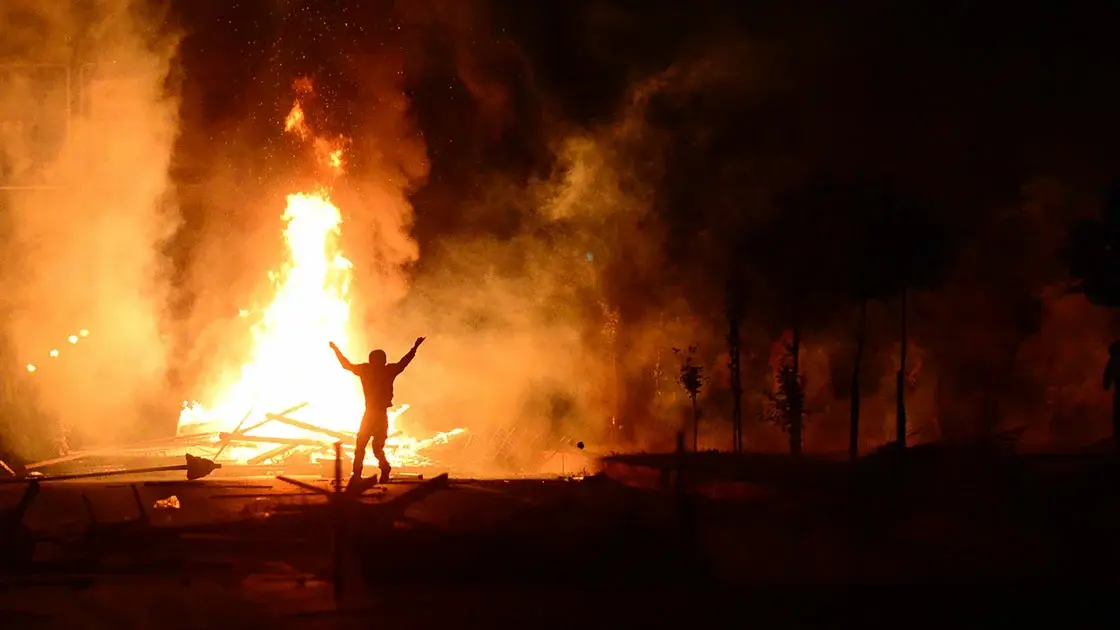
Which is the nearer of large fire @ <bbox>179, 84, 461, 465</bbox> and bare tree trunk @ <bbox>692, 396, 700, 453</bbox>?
bare tree trunk @ <bbox>692, 396, 700, 453</bbox>

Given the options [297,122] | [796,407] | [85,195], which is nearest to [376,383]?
[796,407]

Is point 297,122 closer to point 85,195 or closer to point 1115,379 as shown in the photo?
point 85,195

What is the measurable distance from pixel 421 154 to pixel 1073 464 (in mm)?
17341

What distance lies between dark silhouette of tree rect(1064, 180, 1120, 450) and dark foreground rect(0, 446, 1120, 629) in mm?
1955

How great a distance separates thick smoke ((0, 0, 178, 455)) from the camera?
24906 mm

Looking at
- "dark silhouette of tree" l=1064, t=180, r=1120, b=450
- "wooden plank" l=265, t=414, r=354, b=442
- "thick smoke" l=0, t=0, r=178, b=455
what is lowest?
"wooden plank" l=265, t=414, r=354, b=442

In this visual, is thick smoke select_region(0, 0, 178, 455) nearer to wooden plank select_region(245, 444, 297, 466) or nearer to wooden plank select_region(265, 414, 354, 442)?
wooden plank select_region(265, 414, 354, 442)

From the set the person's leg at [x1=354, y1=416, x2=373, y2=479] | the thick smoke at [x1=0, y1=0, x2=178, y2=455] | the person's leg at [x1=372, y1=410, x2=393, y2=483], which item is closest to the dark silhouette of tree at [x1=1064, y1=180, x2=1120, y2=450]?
the person's leg at [x1=372, y1=410, x2=393, y2=483]

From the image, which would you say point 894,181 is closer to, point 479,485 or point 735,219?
point 735,219

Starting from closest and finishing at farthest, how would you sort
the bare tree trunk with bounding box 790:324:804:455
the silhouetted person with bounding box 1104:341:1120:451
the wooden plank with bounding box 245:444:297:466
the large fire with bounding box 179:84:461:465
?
1. the silhouetted person with bounding box 1104:341:1120:451
2. the bare tree trunk with bounding box 790:324:804:455
3. the wooden plank with bounding box 245:444:297:466
4. the large fire with bounding box 179:84:461:465

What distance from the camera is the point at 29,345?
25422 millimetres

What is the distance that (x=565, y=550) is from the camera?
27.6 feet

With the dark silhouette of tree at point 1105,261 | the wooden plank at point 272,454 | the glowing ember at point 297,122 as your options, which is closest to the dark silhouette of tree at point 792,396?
the dark silhouette of tree at point 1105,261

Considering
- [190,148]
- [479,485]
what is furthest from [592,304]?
[190,148]
